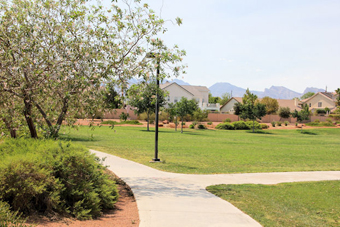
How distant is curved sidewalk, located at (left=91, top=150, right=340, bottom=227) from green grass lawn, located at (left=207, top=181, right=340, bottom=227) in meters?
0.47

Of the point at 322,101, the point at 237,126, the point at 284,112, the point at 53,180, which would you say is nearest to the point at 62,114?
the point at 53,180

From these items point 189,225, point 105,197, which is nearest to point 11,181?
point 105,197

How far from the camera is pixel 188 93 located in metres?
81.4

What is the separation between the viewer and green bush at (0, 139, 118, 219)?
597 centimetres

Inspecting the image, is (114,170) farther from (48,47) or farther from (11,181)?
(11,181)

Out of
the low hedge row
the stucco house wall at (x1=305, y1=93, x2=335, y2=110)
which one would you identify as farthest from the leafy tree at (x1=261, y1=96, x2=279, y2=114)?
the low hedge row

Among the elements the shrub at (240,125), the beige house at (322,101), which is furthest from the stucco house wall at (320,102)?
the shrub at (240,125)

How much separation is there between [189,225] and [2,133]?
652 cm

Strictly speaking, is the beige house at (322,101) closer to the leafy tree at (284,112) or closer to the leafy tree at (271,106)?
the leafy tree at (271,106)

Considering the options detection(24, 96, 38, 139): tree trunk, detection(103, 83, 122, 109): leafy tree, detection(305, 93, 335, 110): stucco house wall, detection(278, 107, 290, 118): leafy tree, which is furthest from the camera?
detection(305, 93, 335, 110): stucco house wall

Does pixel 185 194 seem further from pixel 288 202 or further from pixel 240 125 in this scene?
pixel 240 125

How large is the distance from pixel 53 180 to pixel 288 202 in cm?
568

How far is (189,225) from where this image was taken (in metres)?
6.37

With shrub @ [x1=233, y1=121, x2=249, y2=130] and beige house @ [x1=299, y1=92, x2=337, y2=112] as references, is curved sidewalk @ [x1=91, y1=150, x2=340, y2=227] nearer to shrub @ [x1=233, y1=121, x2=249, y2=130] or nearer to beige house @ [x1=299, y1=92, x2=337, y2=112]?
shrub @ [x1=233, y1=121, x2=249, y2=130]
